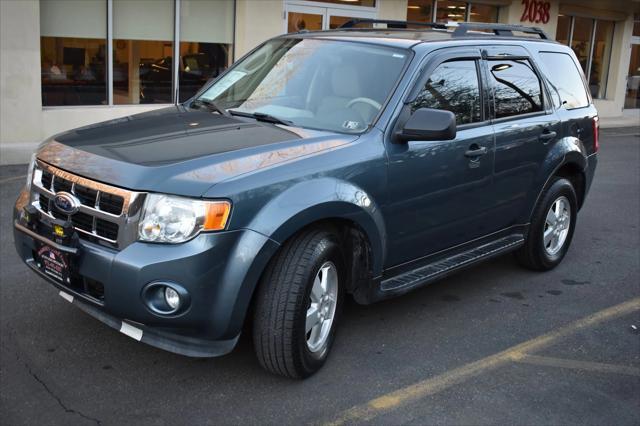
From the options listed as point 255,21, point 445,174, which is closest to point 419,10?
point 255,21

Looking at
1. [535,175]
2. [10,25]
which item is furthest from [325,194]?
[10,25]

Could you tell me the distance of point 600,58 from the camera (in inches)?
840

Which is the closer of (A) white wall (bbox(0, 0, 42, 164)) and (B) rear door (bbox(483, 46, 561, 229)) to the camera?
(B) rear door (bbox(483, 46, 561, 229))

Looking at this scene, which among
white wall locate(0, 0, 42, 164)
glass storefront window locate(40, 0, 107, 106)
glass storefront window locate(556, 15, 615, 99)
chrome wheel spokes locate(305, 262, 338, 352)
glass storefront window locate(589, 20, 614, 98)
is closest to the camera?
chrome wheel spokes locate(305, 262, 338, 352)

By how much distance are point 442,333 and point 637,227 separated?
4.07m

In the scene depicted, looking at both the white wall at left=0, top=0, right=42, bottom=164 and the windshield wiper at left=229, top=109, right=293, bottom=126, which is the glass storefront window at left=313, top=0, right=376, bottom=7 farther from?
the windshield wiper at left=229, top=109, right=293, bottom=126

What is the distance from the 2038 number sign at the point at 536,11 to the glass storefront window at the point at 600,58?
3.03 meters

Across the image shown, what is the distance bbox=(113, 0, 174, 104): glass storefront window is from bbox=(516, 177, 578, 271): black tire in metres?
7.66

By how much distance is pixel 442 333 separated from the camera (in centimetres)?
461

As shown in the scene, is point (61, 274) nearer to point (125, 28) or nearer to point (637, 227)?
point (637, 227)

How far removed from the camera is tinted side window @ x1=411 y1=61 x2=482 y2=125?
14.7 feet

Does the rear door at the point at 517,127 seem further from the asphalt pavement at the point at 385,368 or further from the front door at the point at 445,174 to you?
the asphalt pavement at the point at 385,368

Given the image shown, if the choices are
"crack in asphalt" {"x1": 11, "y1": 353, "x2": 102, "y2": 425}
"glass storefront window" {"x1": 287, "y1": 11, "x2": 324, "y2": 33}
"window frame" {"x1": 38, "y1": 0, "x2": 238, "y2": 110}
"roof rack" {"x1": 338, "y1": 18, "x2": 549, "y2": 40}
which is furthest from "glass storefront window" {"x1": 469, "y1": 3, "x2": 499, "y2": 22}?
"crack in asphalt" {"x1": 11, "y1": 353, "x2": 102, "y2": 425}

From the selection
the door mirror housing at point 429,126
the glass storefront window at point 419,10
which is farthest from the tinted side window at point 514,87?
the glass storefront window at point 419,10
